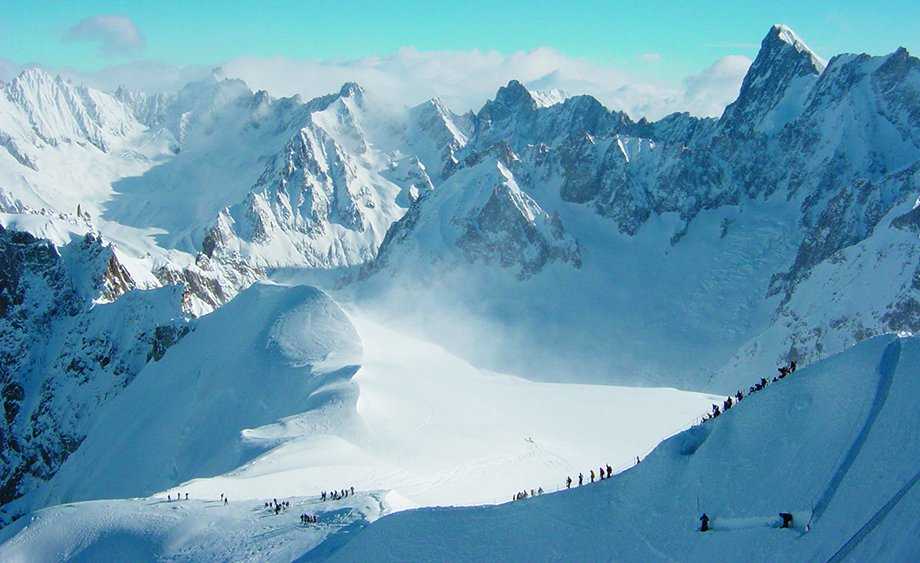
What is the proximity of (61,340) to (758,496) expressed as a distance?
144m

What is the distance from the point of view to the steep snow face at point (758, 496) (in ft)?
97.0

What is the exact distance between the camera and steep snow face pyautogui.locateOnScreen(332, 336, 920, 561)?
29.6 meters

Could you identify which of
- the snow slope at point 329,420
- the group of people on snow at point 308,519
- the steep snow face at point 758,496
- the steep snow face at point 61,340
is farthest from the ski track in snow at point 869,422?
the steep snow face at point 61,340

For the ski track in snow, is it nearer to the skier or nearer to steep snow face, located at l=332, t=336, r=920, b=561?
steep snow face, located at l=332, t=336, r=920, b=561

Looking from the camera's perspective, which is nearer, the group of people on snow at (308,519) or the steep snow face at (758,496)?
the steep snow face at (758,496)

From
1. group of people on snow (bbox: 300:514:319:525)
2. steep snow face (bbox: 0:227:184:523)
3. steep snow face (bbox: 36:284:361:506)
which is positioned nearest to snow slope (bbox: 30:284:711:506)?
steep snow face (bbox: 36:284:361:506)

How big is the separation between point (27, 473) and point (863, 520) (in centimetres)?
13520

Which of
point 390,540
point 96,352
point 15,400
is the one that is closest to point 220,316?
point 96,352

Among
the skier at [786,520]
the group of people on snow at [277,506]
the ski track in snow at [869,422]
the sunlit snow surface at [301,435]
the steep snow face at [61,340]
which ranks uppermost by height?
the steep snow face at [61,340]

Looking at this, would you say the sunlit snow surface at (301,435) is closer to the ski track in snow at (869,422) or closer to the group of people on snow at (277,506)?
the group of people on snow at (277,506)

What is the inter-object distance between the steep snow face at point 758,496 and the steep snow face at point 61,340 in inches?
3841

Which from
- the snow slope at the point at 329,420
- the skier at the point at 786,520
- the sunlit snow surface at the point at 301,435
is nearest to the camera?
the skier at the point at 786,520

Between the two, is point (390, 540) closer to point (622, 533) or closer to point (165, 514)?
point (622, 533)

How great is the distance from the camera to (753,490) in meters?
34.0
